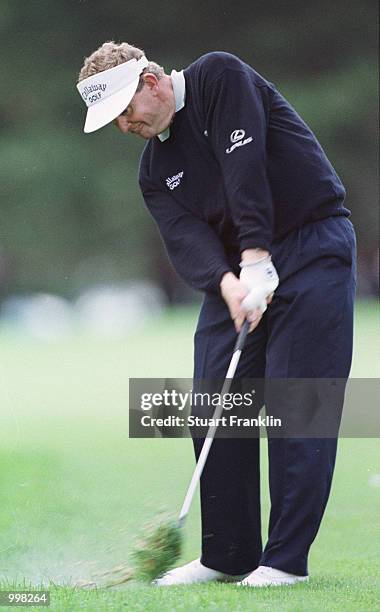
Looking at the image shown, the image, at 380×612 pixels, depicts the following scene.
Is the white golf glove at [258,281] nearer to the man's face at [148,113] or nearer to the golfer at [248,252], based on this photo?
the golfer at [248,252]

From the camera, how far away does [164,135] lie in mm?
2568

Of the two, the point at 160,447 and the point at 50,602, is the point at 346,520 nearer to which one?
the point at 160,447

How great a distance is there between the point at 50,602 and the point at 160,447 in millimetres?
1695

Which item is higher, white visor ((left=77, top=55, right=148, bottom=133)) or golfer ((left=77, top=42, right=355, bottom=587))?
white visor ((left=77, top=55, right=148, bottom=133))

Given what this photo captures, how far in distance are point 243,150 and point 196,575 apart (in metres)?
0.94

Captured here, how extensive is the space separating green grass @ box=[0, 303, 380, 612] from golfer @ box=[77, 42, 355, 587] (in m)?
0.14

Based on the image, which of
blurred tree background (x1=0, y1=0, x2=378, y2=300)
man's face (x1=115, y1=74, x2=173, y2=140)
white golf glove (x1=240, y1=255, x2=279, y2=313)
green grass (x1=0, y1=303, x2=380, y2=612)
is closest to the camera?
green grass (x1=0, y1=303, x2=380, y2=612)

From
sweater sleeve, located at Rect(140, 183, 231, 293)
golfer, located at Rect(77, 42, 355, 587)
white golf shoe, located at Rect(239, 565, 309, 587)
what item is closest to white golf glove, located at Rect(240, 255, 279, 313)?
golfer, located at Rect(77, 42, 355, 587)

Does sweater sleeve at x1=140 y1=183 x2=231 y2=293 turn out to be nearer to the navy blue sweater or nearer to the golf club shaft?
the navy blue sweater

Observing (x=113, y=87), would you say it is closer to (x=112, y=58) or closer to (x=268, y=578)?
(x=112, y=58)

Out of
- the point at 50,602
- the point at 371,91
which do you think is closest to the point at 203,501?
the point at 50,602

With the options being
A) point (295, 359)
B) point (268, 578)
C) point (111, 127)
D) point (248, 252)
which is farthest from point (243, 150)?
point (111, 127)

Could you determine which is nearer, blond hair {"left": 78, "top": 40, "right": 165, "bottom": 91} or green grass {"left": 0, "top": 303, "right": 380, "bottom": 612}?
green grass {"left": 0, "top": 303, "right": 380, "bottom": 612}

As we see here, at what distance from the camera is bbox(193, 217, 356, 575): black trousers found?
8.02 feet
